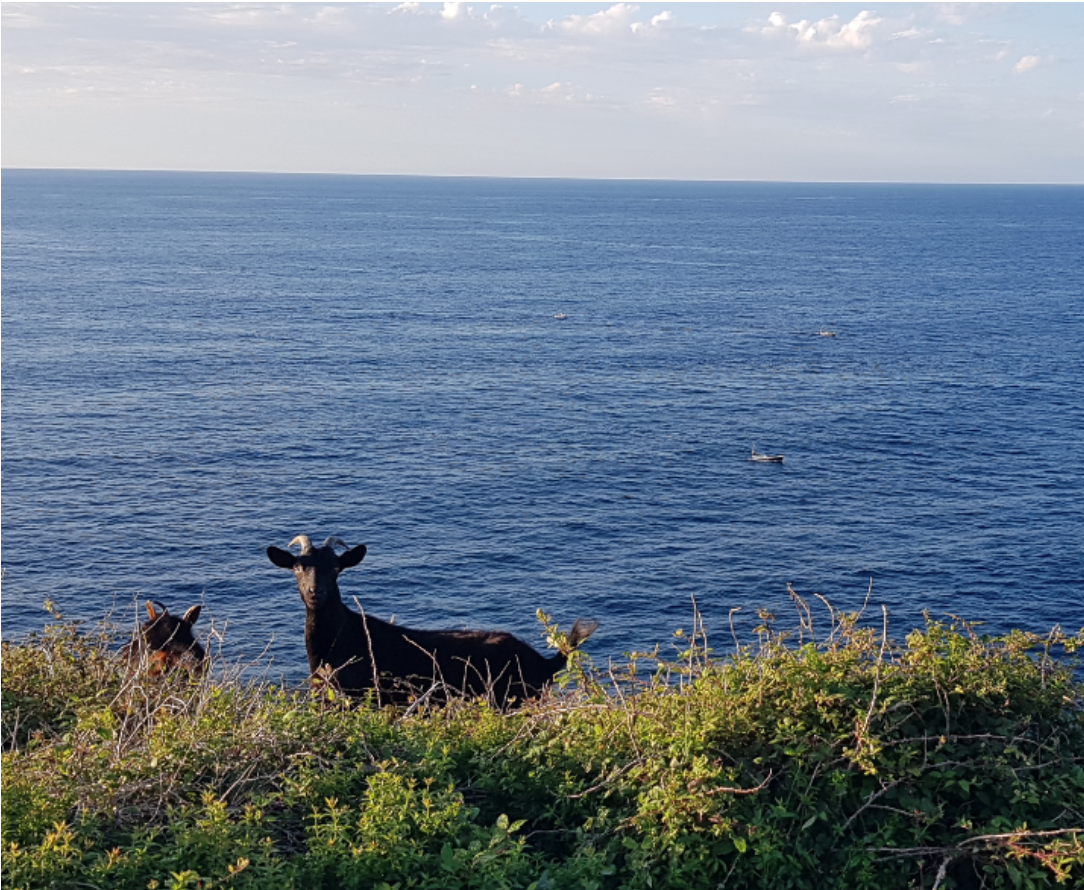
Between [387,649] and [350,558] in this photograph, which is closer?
[387,649]

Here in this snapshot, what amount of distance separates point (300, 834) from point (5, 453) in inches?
3614

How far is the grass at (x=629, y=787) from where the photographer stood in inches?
391

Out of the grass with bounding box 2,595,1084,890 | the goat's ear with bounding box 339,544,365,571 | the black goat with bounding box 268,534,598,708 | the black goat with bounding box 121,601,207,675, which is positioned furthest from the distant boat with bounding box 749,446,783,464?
the grass with bounding box 2,595,1084,890

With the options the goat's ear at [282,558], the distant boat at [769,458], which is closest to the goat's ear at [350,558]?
the goat's ear at [282,558]

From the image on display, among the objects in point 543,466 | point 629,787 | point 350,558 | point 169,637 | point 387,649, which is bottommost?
point 543,466

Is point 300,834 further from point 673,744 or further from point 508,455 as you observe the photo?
point 508,455

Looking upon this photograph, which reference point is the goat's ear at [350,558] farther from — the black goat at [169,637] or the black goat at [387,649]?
the black goat at [169,637]

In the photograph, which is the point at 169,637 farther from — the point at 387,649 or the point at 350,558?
the point at 350,558

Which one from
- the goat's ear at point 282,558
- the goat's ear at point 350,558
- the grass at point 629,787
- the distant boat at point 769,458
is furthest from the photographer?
the distant boat at point 769,458

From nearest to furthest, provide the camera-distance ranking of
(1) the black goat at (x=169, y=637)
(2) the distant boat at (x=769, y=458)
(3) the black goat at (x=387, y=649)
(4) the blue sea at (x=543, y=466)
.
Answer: (1) the black goat at (x=169, y=637)
(3) the black goat at (x=387, y=649)
(4) the blue sea at (x=543, y=466)
(2) the distant boat at (x=769, y=458)

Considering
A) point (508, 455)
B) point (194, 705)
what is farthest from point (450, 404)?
point (194, 705)

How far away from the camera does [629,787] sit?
11.0 m

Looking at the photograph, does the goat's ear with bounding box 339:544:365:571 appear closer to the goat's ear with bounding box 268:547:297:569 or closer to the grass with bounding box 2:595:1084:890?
the goat's ear with bounding box 268:547:297:569

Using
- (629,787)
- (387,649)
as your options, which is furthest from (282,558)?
(629,787)
